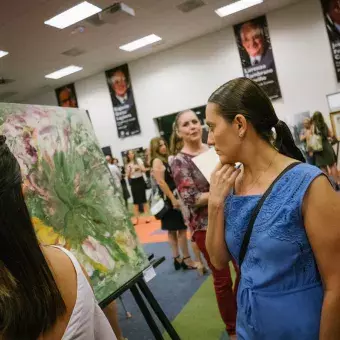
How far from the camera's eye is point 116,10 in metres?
6.08

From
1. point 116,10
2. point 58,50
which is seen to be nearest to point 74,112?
point 116,10

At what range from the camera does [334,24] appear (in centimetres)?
764

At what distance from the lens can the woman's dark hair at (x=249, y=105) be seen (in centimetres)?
129

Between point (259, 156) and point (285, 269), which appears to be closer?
point (285, 269)

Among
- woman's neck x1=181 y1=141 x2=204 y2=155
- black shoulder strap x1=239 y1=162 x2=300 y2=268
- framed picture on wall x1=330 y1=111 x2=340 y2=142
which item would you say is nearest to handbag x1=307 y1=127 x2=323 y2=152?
framed picture on wall x1=330 y1=111 x2=340 y2=142

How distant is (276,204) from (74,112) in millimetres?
1530

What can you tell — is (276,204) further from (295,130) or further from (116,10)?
(295,130)

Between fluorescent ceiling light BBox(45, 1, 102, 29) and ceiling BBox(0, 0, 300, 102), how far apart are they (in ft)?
0.43

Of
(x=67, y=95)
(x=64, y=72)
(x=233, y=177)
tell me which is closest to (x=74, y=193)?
(x=233, y=177)

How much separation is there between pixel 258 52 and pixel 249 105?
780 centimetres

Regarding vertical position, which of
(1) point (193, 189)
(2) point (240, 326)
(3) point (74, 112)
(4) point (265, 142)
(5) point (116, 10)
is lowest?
(2) point (240, 326)

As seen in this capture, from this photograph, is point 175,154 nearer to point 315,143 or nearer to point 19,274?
point 19,274

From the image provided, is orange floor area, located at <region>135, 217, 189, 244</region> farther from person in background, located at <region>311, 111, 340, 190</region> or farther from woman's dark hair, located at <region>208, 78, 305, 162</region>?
woman's dark hair, located at <region>208, 78, 305, 162</region>

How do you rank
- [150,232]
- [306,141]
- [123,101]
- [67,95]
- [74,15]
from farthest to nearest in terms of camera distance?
[67,95]
[123,101]
[306,141]
[150,232]
[74,15]
